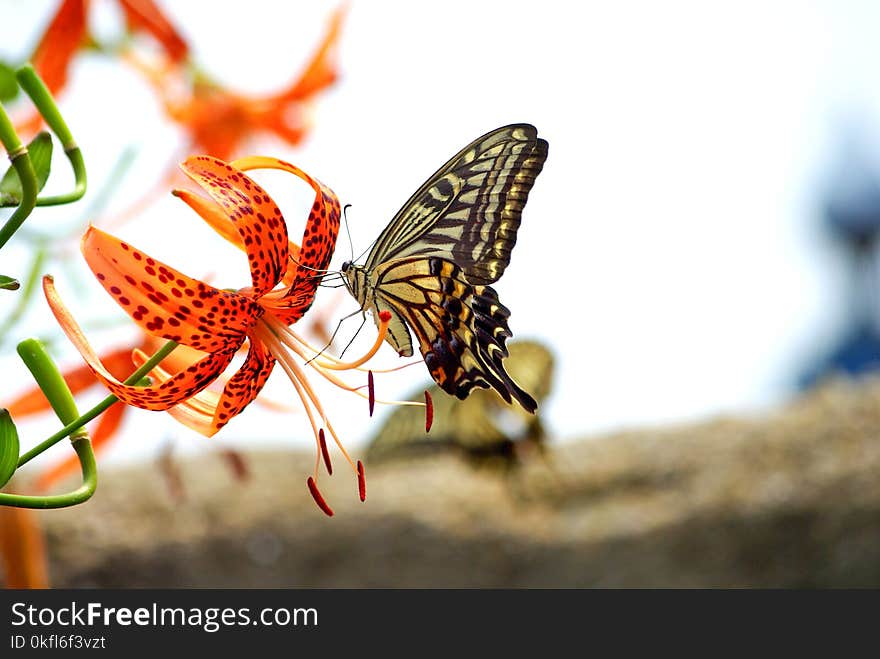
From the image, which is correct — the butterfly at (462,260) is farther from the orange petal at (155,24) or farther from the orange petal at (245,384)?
the orange petal at (155,24)

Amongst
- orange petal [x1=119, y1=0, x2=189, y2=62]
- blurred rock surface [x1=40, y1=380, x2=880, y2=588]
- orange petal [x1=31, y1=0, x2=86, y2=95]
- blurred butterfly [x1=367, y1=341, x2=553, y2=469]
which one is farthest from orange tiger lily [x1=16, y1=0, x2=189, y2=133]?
blurred rock surface [x1=40, y1=380, x2=880, y2=588]

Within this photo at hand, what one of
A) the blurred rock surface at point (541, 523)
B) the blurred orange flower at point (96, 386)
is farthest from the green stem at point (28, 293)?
the blurred rock surface at point (541, 523)

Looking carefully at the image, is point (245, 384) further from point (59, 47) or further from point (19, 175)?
point (59, 47)

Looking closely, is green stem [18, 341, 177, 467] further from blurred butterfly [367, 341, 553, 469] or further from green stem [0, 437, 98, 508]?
blurred butterfly [367, 341, 553, 469]

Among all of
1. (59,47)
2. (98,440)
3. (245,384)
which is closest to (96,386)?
(98,440)

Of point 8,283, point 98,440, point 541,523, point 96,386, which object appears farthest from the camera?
point 541,523
